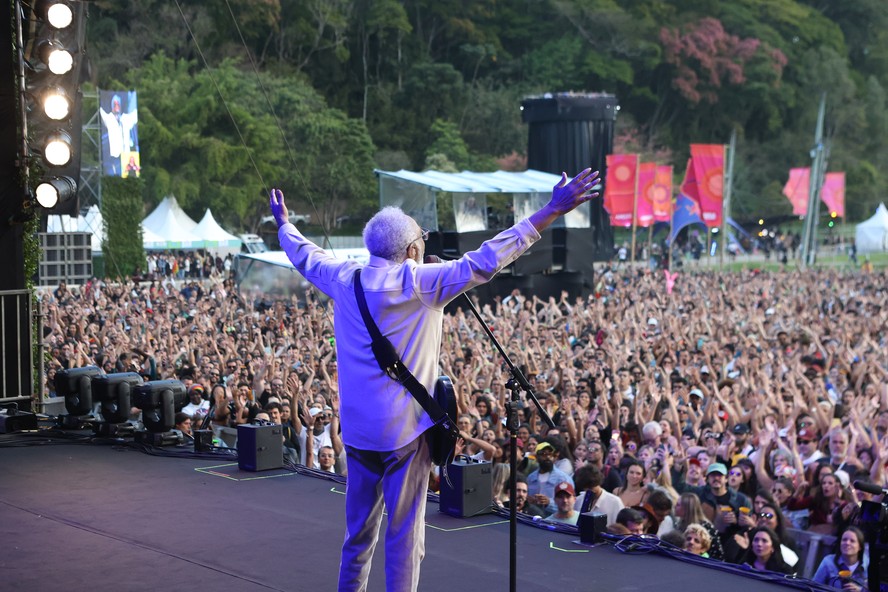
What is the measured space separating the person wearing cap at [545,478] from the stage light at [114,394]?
102 inches

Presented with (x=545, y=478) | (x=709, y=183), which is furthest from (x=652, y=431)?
(x=709, y=183)

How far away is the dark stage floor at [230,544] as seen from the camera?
4242 millimetres

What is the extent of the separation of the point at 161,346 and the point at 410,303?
375 inches

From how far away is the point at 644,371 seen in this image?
35.8ft

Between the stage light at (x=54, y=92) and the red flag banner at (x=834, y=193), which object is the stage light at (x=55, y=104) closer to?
the stage light at (x=54, y=92)

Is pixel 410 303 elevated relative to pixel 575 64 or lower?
lower

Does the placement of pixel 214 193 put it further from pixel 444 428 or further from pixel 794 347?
pixel 444 428

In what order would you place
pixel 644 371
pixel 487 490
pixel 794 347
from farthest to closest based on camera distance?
pixel 794 347, pixel 644 371, pixel 487 490

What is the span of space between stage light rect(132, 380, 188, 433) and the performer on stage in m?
3.53

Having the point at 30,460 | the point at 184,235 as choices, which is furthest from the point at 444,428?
the point at 184,235

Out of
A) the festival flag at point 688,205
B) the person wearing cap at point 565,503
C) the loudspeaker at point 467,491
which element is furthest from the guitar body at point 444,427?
the festival flag at point 688,205

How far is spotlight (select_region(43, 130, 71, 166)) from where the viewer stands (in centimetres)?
697

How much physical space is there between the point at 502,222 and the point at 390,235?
66.5 ft

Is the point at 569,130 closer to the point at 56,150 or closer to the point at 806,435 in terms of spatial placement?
the point at 806,435
